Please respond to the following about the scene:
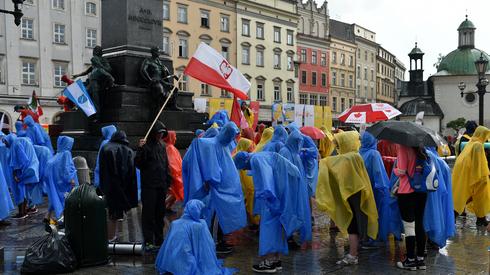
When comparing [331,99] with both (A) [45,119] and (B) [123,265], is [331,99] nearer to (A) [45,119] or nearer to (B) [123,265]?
(A) [45,119]

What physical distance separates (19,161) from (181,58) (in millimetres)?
41662

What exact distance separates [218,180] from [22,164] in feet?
15.1

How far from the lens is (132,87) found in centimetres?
1280

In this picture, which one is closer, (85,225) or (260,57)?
(85,225)

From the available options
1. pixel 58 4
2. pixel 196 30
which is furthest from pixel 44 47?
pixel 196 30

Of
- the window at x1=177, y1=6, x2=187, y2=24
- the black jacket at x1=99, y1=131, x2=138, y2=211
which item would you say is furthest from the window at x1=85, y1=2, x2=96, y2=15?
the black jacket at x1=99, y1=131, x2=138, y2=211

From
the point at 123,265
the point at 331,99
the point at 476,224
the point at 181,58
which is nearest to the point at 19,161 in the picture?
the point at 123,265

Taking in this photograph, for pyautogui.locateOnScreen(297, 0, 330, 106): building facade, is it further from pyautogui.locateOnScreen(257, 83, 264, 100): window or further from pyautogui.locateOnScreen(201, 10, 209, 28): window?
pyautogui.locateOnScreen(201, 10, 209, 28): window

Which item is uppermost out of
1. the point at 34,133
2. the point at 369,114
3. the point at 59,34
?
the point at 59,34

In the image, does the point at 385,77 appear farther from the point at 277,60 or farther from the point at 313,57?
the point at 277,60

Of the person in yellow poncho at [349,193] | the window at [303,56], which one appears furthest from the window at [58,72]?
the person in yellow poncho at [349,193]

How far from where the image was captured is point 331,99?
71.2m

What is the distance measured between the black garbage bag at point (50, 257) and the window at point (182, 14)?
1801 inches

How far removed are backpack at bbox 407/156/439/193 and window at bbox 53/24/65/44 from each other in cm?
3853
